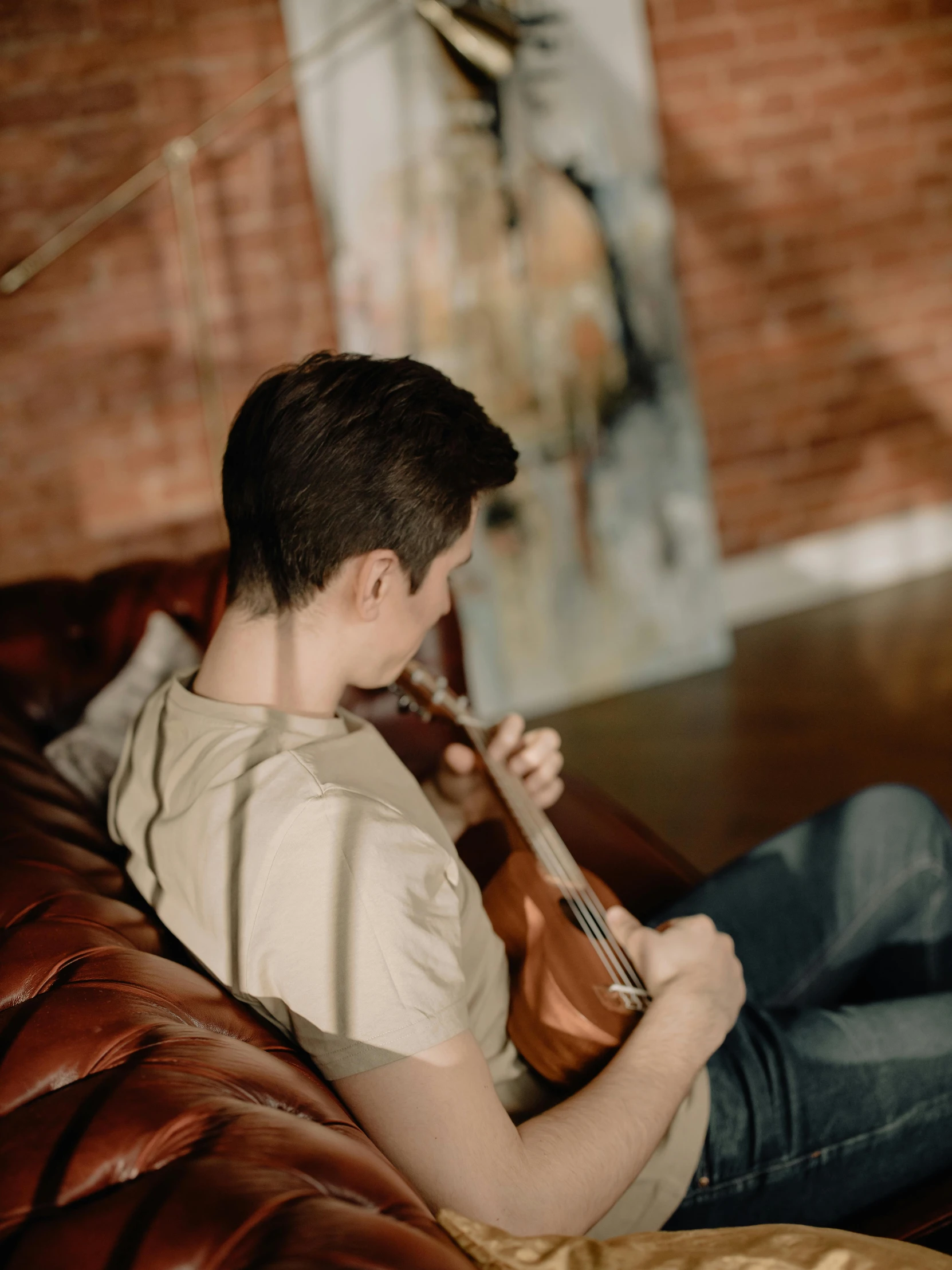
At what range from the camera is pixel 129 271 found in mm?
3053

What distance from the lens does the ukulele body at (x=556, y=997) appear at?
1023mm

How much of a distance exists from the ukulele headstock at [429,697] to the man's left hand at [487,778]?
50 mm

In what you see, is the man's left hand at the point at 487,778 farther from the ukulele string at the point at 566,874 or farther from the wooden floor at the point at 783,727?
the wooden floor at the point at 783,727

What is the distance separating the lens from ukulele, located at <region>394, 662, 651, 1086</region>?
1026 mm

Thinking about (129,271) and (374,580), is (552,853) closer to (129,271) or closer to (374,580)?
(374,580)

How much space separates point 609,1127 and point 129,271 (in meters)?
2.83

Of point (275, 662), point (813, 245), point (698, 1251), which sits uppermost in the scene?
point (813, 245)

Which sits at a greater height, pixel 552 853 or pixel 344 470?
pixel 344 470

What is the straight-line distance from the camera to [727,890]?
1353mm

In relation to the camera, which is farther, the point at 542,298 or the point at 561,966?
the point at 542,298

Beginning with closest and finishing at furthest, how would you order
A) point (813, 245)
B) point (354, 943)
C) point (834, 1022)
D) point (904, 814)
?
point (354, 943), point (834, 1022), point (904, 814), point (813, 245)

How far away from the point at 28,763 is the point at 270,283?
2.17m

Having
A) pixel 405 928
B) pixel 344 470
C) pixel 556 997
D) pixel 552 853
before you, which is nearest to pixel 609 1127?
pixel 556 997

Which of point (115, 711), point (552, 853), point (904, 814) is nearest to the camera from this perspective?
point (552, 853)
